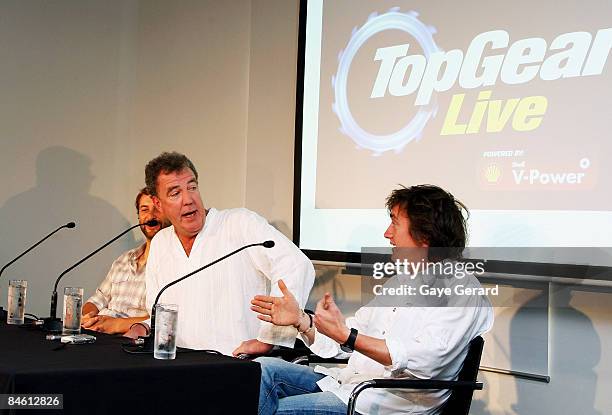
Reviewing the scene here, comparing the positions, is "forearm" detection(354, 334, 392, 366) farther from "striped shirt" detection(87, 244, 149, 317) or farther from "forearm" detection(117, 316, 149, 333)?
"striped shirt" detection(87, 244, 149, 317)

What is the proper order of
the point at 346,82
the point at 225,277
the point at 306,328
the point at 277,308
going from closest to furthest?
the point at 277,308, the point at 306,328, the point at 225,277, the point at 346,82

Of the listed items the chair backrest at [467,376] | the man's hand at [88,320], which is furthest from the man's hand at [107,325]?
the chair backrest at [467,376]

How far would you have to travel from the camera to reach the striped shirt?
386 cm

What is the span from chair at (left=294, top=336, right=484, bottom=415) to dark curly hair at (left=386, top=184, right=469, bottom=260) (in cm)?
33

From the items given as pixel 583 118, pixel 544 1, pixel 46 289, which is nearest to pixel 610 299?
pixel 583 118

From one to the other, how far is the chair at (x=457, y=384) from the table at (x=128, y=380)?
33 centimetres

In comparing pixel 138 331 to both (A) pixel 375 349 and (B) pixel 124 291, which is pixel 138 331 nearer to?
(B) pixel 124 291

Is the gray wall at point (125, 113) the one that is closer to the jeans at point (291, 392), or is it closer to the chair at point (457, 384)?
the jeans at point (291, 392)

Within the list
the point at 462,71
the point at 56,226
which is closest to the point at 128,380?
the point at 462,71

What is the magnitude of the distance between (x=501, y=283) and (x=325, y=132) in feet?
3.95

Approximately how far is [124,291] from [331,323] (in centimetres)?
174

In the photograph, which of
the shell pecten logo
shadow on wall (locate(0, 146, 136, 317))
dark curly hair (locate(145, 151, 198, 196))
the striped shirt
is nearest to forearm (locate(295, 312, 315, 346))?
dark curly hair (locate(145, 151, 198, 196))

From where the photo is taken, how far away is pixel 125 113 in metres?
5.20

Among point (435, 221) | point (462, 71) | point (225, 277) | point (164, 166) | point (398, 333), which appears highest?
point (462, 71)
